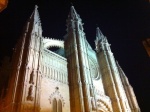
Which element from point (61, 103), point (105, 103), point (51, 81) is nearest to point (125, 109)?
point (105, 103)

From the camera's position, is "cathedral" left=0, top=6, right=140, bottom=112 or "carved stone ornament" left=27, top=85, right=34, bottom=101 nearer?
"carved stone ornament" left=27, top=85, right=34, bottom=101

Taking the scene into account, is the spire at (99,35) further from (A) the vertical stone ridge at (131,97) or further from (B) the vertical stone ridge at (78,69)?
(A) the vertical stone ridge at (131,97)

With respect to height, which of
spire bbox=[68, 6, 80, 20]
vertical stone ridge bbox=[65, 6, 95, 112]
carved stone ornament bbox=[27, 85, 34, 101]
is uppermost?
spire bbox=[68, 6, 80, 20]

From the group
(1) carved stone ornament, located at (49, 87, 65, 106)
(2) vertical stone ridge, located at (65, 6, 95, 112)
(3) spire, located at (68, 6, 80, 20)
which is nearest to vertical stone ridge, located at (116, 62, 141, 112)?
(2) vertical stone ridge, located at (65, 6, 95, 112)

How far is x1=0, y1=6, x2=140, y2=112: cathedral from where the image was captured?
11477 millimetres

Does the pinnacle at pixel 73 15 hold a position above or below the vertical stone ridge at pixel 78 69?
above

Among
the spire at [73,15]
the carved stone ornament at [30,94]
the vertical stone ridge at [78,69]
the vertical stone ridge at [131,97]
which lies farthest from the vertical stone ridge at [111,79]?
the carved stone ornament at [30,94]

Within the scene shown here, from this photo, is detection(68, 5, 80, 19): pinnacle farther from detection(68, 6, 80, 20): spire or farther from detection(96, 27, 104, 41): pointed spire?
detection(96, 27, 104, 41): pointed spire

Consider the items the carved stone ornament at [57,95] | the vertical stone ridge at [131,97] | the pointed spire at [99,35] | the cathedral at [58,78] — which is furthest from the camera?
the pointed spire at [99,35]

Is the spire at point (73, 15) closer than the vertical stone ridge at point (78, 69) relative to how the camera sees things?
No

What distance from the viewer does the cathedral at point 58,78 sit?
37.7 ft

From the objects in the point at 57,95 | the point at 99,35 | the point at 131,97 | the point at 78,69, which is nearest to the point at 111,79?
the point at 131,97

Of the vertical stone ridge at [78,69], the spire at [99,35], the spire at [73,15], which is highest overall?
the spire at [73,15]

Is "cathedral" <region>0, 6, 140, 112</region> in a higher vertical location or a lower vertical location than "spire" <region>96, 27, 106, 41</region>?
lower
